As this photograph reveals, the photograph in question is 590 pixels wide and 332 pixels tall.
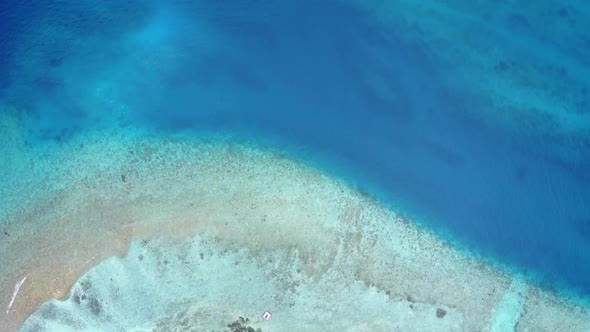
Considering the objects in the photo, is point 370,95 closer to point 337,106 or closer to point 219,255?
point 337,106

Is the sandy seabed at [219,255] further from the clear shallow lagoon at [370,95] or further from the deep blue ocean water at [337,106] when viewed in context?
the deep blue ocean water at [337,106]

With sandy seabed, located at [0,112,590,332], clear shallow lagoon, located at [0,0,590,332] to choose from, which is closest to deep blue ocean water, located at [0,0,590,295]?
clear shallow lagoon, located at [0,0,590,332]

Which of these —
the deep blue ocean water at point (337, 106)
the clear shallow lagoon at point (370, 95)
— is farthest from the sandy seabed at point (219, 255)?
the deep blue ocean water at point (337, 106)

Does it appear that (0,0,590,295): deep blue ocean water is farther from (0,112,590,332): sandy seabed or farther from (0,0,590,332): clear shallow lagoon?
(0,112,590,332): sandy seabed

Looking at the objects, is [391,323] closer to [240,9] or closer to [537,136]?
[537,136]

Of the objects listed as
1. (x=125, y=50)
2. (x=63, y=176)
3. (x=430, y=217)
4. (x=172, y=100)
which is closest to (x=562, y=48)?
(x=430, y=217)
